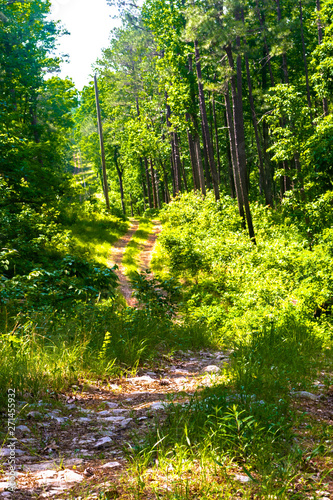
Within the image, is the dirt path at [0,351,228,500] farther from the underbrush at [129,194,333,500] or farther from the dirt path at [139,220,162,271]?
the dirt path at [139,220,162,271]

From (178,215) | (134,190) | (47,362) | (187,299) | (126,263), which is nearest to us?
(47,362)

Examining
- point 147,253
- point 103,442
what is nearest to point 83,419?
point 103,442

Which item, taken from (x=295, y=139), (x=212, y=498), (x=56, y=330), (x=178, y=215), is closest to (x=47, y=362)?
(x=56, y=330)

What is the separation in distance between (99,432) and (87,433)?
4.2 inches

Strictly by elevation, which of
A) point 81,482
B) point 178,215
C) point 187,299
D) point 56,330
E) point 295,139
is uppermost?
point 295,139

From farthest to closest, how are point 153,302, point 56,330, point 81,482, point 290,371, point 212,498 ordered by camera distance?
point 153,302, point 56,330, point 290,371, point 81,482, point 212,498

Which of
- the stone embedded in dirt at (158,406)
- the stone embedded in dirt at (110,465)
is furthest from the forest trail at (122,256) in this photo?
the stone embedded in dirt at (110,465)

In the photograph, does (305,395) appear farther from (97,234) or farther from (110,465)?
(97,234)

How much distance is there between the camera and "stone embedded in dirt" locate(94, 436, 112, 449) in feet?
10.0

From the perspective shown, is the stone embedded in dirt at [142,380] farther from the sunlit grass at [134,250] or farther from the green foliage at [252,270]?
the sunlit grass at [134,250]

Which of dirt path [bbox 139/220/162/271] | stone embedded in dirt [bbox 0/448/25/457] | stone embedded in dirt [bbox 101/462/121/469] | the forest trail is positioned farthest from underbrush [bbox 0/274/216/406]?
dirt path [bbox 139/220/162/271]

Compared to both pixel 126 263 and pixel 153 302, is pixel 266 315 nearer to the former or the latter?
pixel 153 302

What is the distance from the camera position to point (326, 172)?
1197 centimetres

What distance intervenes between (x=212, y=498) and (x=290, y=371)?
8.72 ft
